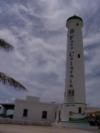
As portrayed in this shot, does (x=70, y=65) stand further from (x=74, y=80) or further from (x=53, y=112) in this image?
(x=53, y=112)

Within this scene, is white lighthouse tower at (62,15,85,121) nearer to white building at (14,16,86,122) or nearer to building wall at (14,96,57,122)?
white building at (14,16,86,122)

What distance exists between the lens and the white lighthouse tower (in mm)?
33031

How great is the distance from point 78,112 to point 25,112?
8649 mm

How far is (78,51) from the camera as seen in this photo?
35.2 meters

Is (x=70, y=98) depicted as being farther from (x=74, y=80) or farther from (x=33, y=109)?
(x=33, y=109)

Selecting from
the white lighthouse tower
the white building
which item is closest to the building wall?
the white building

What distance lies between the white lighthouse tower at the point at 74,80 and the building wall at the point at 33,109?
3.84m

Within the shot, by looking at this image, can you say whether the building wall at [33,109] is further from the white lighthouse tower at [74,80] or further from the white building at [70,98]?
the white lighthouse tower at [74,80]

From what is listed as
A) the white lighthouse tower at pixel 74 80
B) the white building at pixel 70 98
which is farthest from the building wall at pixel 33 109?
the white lighthouse tower at pixel 74 80

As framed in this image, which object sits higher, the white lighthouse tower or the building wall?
the white lighthouse tower

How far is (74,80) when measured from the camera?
33719 millimetres

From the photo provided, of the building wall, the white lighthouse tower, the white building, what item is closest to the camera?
the white lighthouse tower

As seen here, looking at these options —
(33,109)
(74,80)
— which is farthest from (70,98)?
(33,109)

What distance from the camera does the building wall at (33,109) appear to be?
1415 inches
